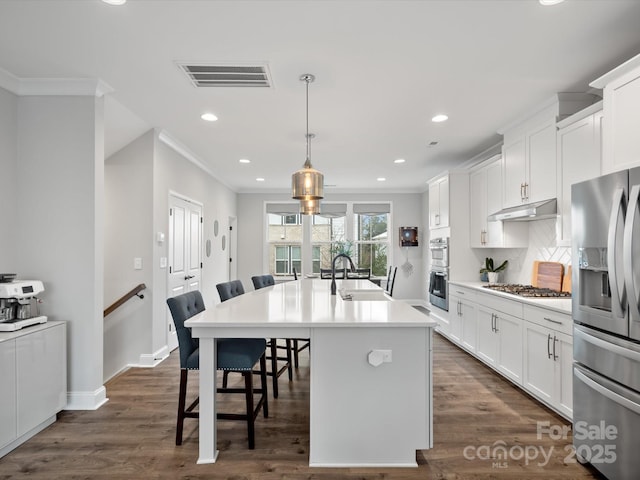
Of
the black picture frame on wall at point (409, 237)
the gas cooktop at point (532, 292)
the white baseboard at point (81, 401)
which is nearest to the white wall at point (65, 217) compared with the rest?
the white baseboard at point (81, 401)

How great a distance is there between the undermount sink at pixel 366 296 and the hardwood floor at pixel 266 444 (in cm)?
95

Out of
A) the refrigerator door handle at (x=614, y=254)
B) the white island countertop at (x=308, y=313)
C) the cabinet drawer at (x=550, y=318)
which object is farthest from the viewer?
the cabinet drawer at (x=550, y=318)

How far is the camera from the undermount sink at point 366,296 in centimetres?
300

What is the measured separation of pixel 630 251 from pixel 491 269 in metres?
3.14

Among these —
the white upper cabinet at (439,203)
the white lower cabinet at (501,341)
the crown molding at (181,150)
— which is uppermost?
the crown molding at (181,150)

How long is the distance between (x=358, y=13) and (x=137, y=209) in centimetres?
302

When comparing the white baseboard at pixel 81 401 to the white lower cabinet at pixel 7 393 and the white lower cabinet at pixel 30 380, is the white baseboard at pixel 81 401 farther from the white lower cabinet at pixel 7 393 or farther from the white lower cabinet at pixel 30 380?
the white lower cabinet at pixel 7 393

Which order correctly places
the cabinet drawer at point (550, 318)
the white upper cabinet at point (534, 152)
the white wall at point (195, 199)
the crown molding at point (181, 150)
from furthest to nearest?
the crown molding at point (181, 150)
the white wall at point (195, 199)
the white upper cabinet at point (534, 152)
the cabinet drawer at point (550, 318)

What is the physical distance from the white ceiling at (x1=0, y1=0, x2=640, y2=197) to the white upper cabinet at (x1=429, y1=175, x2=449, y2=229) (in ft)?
4.10

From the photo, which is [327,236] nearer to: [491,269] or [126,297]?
[491,269]

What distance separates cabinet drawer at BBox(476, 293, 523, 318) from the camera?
3.30 m

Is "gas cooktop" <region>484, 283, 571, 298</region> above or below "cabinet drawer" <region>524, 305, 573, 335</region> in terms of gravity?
above

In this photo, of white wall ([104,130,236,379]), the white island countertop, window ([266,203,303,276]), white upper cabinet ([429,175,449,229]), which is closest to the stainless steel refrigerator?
the white island countertop

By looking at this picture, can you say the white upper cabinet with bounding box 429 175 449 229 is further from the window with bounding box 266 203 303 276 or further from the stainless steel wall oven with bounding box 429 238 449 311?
the window with bounding box 266 203 303 276
